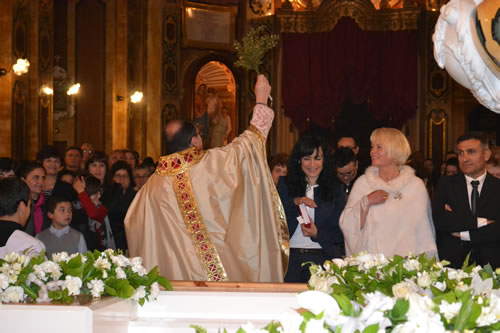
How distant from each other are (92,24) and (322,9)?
474cm

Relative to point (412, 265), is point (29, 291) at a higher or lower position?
lower

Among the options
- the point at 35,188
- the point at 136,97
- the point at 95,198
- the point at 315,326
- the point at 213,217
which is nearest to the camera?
the point at 315,326

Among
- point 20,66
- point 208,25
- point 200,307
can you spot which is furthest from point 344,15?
point 200,307

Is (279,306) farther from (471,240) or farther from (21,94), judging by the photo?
(21,94)

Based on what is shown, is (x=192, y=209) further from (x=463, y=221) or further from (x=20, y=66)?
(x=20, y=66)

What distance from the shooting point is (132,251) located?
535cm

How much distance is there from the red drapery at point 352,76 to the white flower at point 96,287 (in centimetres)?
1369

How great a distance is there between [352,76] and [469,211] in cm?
→ 1128

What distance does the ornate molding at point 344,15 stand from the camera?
16.6 m

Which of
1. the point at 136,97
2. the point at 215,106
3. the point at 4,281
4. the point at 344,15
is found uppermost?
the point at 344,15

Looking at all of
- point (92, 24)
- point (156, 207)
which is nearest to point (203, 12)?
point (92, 24)

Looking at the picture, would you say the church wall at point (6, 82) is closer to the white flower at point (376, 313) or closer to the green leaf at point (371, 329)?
the white flower at point (376, 313)

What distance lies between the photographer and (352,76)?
16500mm

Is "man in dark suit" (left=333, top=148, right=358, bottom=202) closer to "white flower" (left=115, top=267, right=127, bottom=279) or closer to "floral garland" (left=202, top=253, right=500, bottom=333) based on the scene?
"white flower" (left=115, top=267, right=127, bottom=279)
